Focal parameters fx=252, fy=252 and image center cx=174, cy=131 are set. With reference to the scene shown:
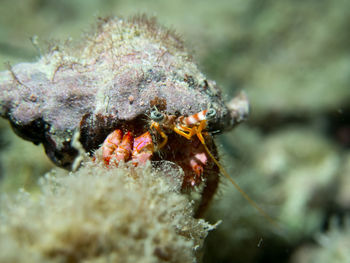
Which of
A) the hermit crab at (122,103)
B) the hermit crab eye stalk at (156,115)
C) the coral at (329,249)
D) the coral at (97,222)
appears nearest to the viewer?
the coral at (97,222)

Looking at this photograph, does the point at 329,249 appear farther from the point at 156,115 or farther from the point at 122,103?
the point at 122,103

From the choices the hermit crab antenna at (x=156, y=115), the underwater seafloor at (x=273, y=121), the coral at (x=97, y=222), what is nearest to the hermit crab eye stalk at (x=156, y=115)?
the hermit crab antenna at (x=156, y=115)

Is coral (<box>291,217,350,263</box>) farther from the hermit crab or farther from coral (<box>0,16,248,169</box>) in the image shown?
coral (<box>0,16,248,169</box>)

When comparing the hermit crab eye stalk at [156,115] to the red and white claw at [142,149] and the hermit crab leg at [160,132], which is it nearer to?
the hermit crab leg at [160,132]

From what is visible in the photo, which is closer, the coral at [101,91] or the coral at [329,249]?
the coral at [101,91]

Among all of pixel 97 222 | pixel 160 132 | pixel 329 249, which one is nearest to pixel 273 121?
pixel 329 249

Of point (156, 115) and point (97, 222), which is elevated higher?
point (156, 115)

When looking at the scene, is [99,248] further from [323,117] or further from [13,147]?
[323,117]
